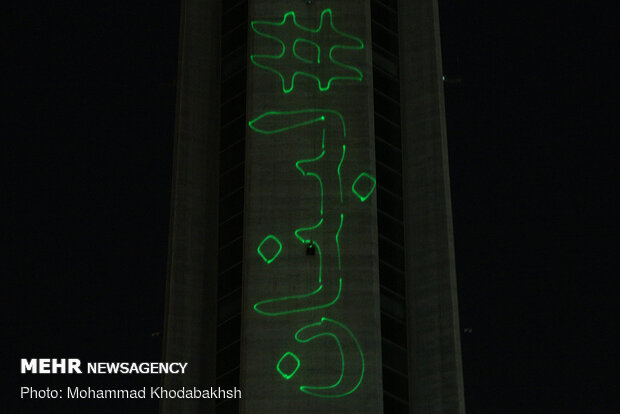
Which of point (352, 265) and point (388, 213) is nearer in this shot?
point (352, 265)

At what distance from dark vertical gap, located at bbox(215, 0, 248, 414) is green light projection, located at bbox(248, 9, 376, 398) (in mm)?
1905

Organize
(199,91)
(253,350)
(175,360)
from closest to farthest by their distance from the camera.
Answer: (253,350) < (175,360) < (199,91)

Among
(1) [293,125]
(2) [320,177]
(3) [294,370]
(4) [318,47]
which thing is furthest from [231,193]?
(3) [294,370]

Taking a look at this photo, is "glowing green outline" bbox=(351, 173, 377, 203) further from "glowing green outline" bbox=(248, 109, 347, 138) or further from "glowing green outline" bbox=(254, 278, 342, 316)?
"glowing green outline" bbox=(254, 278, 342, 316)

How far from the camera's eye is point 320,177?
34.6 metres

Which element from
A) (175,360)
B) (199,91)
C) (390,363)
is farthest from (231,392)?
(199,91)

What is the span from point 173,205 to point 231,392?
6396 millimetres

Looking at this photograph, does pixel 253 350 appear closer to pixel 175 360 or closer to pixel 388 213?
A: pixel 175 360

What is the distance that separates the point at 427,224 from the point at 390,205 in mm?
1316

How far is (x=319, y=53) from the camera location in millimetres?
36125

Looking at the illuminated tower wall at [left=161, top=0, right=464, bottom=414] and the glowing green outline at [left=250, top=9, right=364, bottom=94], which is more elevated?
the glowing green outline at [left=250, top=9, right=364, bottom=94]

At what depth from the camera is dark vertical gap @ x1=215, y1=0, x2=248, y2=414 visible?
34.7 metres

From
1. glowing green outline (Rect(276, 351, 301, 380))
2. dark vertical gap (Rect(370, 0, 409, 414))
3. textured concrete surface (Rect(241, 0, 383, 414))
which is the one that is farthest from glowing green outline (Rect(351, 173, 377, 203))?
glowing green outline (Rect(276, 351, 301, 380))

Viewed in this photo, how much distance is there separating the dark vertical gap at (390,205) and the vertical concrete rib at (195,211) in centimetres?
525
